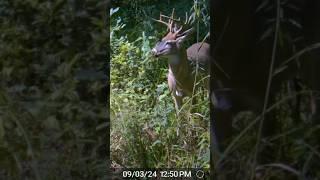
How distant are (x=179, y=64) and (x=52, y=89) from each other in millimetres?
756

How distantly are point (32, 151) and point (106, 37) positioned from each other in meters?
0.51

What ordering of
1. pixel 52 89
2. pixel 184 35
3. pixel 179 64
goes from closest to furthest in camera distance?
pixel 52 89
pixel 184 35
pixel 179 64

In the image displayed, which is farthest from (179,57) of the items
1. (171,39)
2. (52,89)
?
(52,89)

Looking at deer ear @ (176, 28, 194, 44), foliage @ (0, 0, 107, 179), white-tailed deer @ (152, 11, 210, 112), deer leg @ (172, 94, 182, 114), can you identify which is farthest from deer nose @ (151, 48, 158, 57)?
foliage @ (0, 0, 107, 179)

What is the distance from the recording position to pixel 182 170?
2350 mm

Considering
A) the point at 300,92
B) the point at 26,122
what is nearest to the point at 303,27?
the point at 300,92

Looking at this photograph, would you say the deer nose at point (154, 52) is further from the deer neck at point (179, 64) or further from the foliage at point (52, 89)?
the foliage at point (52, 89)

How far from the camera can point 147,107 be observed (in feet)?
8.59

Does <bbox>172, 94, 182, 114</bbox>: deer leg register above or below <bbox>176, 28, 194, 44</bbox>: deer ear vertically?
below

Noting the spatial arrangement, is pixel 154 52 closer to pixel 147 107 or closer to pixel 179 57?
pixel 179 57

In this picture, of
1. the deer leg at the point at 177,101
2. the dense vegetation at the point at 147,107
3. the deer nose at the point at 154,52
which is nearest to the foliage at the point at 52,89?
the dense vegetation at the point at 147,107

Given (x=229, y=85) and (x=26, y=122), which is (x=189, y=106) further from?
(x=26, y=122)

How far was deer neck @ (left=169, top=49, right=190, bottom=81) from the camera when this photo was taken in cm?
269

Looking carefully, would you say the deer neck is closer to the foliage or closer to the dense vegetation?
the dense vegetation
